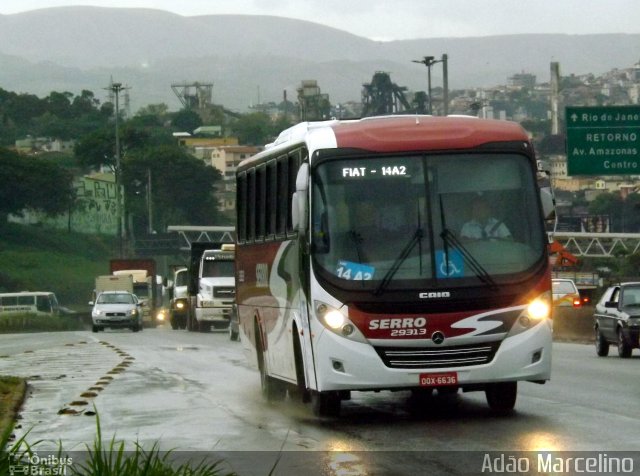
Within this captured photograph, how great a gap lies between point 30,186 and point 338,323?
124586 millimetres

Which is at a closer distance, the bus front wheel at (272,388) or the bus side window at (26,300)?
Answer: the bus front wheel at (272,388)

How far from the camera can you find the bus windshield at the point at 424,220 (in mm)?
15859

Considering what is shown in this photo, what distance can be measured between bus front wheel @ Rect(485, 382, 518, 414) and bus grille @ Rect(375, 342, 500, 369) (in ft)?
2.47

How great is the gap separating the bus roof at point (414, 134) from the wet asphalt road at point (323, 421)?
2.59 m

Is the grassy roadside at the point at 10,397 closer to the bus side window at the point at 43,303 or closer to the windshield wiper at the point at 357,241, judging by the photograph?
the windshield wiper at the point at 357,241

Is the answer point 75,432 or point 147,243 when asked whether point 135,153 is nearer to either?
point 147,243

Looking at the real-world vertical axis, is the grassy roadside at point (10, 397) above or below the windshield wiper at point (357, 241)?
below

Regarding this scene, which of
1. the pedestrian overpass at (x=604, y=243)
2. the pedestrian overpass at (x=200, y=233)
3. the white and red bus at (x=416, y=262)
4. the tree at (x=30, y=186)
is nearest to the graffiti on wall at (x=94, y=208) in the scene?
the tree at (x=30, y=186)

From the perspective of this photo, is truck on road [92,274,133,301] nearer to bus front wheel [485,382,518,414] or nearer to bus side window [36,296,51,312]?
bus side window [36,296,51,312]

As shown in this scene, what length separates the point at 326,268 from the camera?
1598 cm

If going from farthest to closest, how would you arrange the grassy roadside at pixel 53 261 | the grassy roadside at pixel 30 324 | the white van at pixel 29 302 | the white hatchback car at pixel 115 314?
the grassy roadside at pixel 53 261
the white van at pixel 29 302
the grassy roadside at pixel 30 324
the white hatchback car at pixel 115 314

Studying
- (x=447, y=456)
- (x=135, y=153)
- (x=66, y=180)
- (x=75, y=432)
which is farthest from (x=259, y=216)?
(x=135, y=153)

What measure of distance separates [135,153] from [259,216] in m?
142

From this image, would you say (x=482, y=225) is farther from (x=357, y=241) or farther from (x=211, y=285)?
(x=211, y=285)
